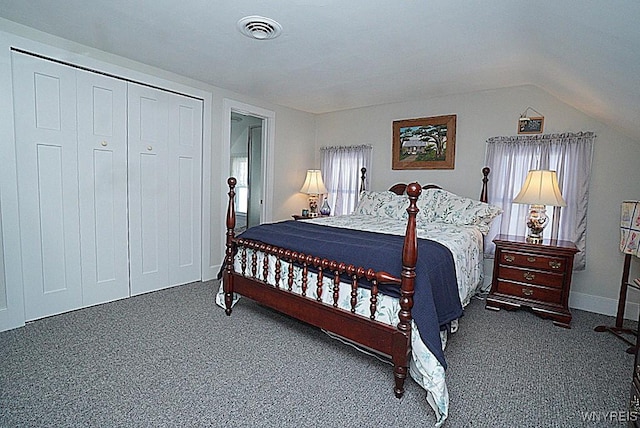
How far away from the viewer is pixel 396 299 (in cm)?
196

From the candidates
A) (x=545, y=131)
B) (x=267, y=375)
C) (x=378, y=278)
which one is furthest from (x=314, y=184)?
(x=267, y=375)

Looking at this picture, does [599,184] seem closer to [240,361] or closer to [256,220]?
[240,361]

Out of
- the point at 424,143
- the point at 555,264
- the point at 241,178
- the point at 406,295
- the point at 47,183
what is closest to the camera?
the point at 406,295

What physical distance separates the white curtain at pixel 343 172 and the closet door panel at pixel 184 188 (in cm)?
202

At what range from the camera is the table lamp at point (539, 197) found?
9.91 ft

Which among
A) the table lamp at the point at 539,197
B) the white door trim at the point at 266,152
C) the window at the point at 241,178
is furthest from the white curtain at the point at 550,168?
the window at the point at 241,178

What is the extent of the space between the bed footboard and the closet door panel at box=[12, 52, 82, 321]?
54.1 inches

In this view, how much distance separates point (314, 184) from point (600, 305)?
3537mm

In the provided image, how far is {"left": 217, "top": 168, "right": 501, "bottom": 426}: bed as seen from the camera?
1.84m

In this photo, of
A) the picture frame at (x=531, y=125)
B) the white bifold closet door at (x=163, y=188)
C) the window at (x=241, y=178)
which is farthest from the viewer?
the window at (x=241, y=178)

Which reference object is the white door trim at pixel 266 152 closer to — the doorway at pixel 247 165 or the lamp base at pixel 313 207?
the lamp base at pixel 313 207

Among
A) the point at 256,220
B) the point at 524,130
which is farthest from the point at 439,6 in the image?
the point at 256,220

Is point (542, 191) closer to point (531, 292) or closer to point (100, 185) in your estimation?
point (531, 292)

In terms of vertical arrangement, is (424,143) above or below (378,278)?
above
